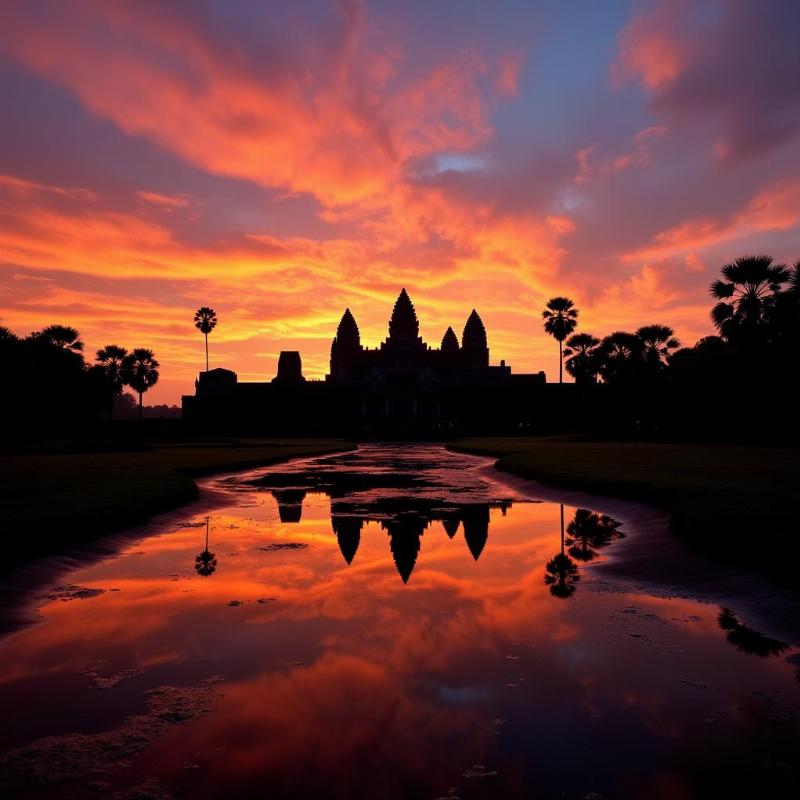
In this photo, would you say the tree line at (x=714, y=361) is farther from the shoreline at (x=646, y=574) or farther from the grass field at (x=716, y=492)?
the shoreline at (x=646, y=574)

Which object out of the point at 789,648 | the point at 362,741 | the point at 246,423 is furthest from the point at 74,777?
the point at 246,423

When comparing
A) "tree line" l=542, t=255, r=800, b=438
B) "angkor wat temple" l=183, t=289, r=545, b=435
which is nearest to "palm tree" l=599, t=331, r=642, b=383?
"tree line" l=542, t=255, r=800, b=438

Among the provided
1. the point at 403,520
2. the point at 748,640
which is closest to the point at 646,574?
the point at 748,640

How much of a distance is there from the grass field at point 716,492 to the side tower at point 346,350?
9830cm

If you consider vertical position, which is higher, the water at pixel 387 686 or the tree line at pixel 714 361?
the tree line at pixel 714 361

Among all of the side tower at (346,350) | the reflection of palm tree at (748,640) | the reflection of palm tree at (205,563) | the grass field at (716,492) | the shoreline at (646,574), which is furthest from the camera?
the side tower at (346,350)

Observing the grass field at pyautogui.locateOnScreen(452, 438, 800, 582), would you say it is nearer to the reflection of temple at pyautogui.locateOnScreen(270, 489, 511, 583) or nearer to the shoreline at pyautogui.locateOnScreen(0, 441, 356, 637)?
the reflection of temple at pyautogui.locateOnScreen(270, 489, 511, 583)

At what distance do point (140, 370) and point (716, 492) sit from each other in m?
79.7

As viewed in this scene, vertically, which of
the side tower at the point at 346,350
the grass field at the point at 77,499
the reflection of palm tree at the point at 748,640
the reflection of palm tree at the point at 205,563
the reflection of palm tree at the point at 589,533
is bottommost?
the reflection of palm tree at the point at 748,640

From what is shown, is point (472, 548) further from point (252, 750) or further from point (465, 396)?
point (465, 396)

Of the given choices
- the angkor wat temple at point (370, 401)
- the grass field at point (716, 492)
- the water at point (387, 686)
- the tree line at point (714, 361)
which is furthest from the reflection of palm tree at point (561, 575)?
the angkor wat temple at point (370, 401)

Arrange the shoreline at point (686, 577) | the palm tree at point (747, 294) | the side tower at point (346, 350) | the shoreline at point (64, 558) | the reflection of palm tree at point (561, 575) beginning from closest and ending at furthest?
the shoreline at point (686, 577) → the shoreline at point (64, 558) → the reflection of palm tree at point (561, 575) → the palm tree at point (747, 294) → the side tower at point (346, 350)

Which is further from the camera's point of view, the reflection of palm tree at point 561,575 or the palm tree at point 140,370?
the palm tree at point 140,370

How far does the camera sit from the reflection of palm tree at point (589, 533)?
12492 mm
